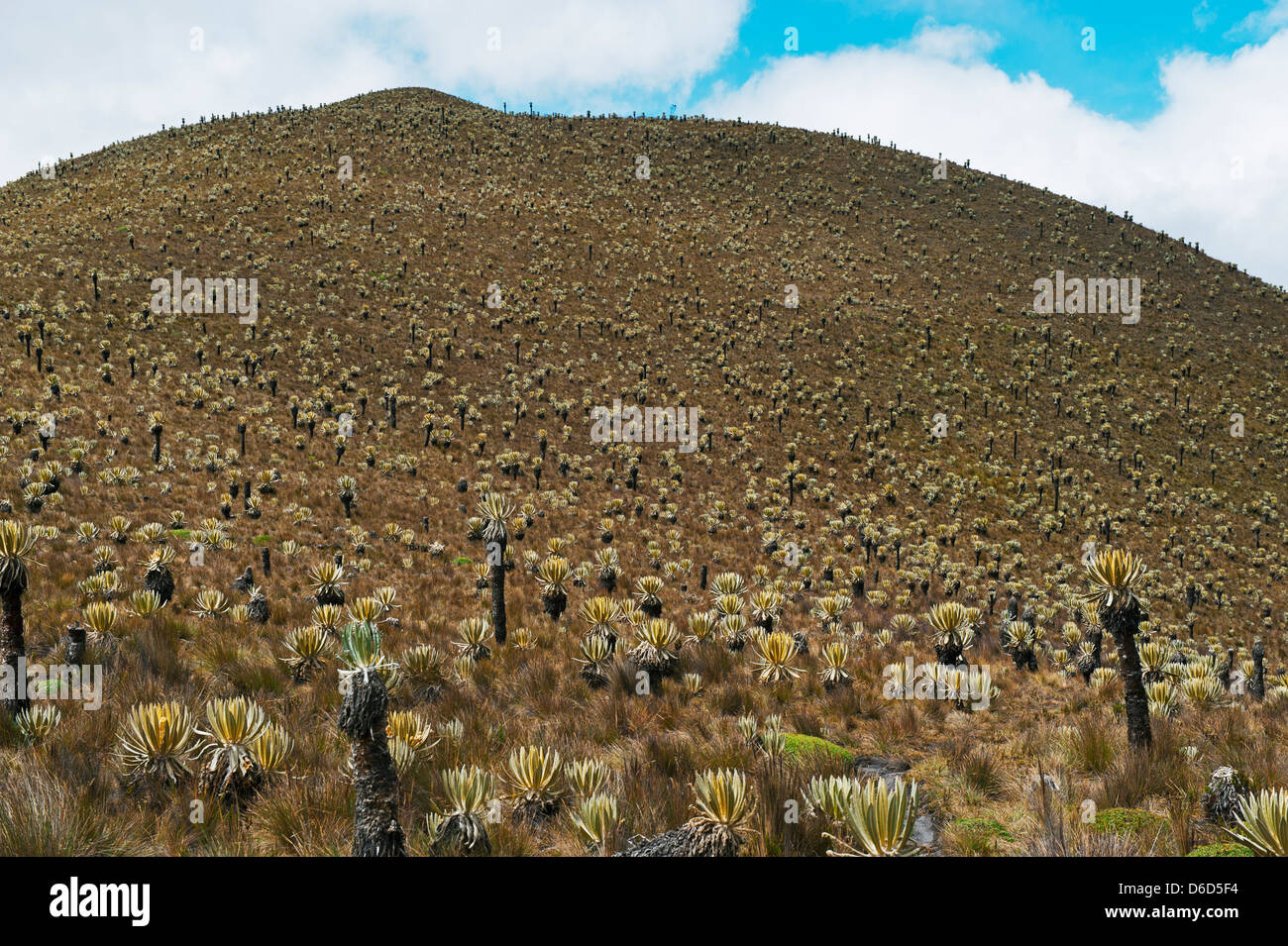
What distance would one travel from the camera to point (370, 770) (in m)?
3.62

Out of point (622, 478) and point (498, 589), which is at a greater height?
point (622, 478)

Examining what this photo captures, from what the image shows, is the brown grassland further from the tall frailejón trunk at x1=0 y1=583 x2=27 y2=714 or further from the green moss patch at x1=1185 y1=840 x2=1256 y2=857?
the green moss patch at x1=1185 y1=840 x2=1256 y2=857

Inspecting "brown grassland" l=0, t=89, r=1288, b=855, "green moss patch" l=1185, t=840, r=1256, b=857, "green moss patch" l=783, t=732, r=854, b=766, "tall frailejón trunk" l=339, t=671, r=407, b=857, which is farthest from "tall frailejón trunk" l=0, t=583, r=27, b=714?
"green moss patch" l=1185, t=840, r=1256, b=857

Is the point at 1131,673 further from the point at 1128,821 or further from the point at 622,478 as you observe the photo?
the point at 622,478

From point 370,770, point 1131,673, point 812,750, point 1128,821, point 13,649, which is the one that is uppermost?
point 13,649

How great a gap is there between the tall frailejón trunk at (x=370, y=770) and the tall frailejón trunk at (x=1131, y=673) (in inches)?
269

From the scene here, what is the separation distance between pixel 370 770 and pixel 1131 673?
729 cm

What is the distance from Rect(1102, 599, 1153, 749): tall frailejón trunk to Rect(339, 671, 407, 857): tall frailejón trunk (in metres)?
6.82

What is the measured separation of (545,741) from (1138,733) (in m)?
6.15

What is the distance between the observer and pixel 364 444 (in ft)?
123

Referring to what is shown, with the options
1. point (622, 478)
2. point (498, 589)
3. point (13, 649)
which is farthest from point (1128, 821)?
point (622, 478)
